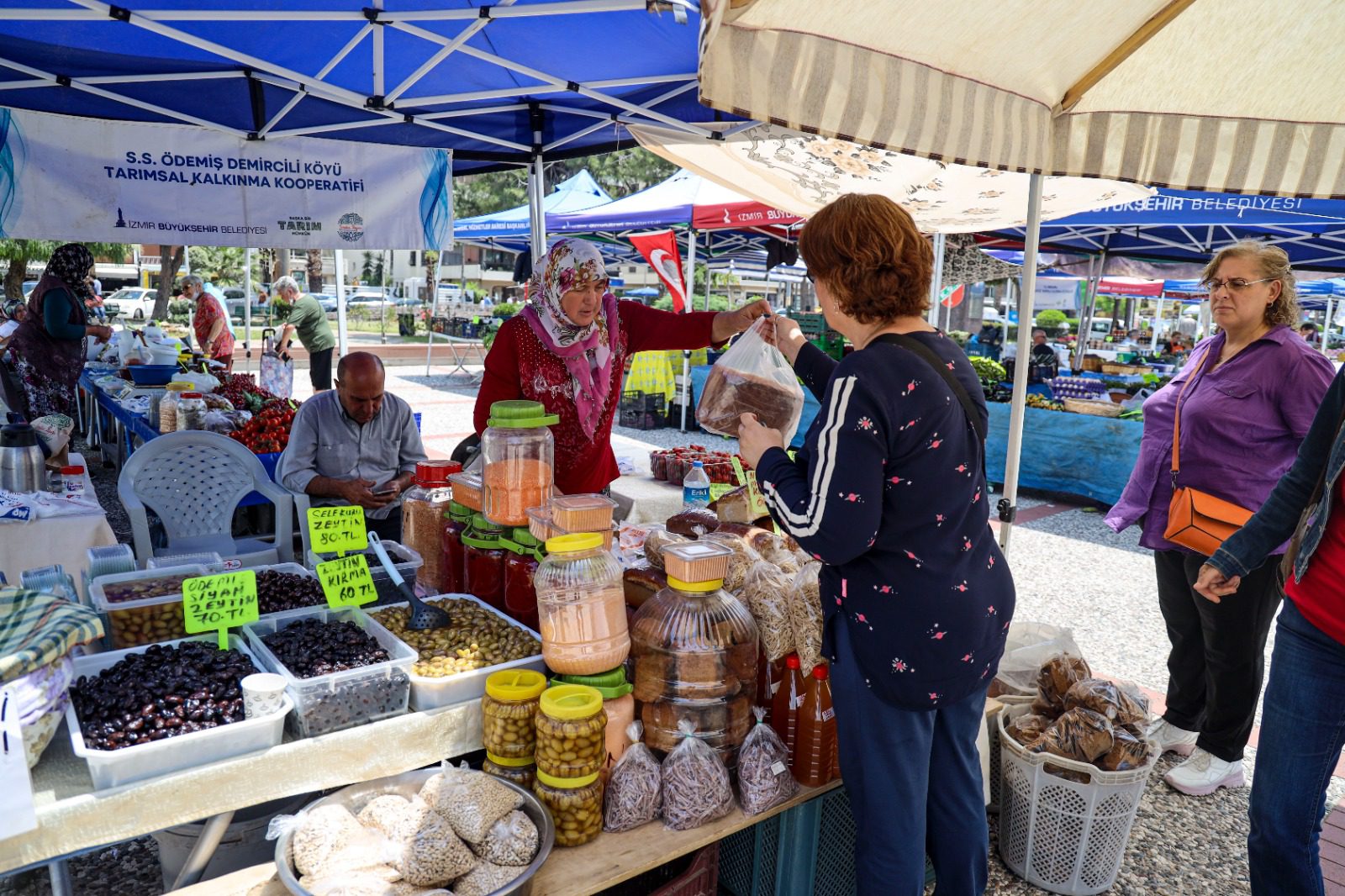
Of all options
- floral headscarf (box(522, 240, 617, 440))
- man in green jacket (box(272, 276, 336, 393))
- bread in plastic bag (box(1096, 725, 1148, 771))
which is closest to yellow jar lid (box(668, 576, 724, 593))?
floral headscarf (box(522, 240, 617, 440))

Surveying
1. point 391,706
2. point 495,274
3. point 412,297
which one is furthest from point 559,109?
point 495,274

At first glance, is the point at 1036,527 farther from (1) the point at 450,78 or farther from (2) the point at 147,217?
(2) the point at 147,217

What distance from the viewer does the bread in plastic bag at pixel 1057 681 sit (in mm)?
2941

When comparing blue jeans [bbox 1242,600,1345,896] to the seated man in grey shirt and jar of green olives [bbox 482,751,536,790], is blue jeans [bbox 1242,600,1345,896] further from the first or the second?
the seated man in grey shirt

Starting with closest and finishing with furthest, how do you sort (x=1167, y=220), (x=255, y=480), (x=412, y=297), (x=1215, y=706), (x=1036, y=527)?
(x=1215, y=706)
(x=255, y=480)
(x=1036, y=527)
(x=1167, y=220)
(x=412, y=297)

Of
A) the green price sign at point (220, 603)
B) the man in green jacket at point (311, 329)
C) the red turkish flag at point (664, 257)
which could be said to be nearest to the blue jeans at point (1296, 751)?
the green price sign at point (220, 603)

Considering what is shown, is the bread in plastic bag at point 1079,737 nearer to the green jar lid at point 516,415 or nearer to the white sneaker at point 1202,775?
the white sneaker at point 1202,775

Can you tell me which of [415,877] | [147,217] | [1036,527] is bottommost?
[1036,527]

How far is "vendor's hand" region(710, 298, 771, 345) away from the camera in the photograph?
9.02 feet

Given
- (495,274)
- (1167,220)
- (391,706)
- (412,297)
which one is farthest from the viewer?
(495,274)

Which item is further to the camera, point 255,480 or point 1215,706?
point 255,480

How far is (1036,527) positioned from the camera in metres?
7.61

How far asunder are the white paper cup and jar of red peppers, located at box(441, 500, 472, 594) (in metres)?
0.79

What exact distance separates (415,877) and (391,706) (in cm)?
43
